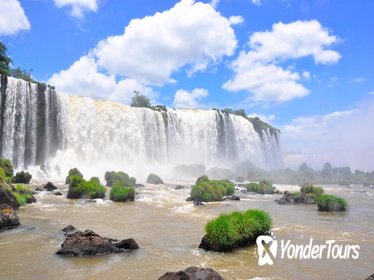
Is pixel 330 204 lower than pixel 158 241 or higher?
higher

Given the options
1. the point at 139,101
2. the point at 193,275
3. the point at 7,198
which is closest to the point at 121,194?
the point at 7,198

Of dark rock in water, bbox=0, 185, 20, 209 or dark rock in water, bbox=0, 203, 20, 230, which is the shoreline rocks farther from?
dark rock in water, bbox=0, 185, 20, 209

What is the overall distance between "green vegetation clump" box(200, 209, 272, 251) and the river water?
0.40 meters

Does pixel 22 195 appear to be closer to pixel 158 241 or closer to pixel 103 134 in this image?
pixel 158 241

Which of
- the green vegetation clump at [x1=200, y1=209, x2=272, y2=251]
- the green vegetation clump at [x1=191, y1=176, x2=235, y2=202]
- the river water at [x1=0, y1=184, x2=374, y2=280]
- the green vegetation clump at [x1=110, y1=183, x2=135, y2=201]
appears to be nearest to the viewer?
the river water at [x1=0, y1=184, x2=374, y2=280]

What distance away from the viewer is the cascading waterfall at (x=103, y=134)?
167 ft

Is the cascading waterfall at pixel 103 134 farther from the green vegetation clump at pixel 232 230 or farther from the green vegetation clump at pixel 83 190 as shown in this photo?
the green vegetation clump at pixel 232 230

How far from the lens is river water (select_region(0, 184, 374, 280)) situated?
10258mm

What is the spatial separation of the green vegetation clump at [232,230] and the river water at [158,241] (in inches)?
15.8

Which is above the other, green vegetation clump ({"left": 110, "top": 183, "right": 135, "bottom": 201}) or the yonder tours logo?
green vegetation clump ({"left": 110, "top": 183, "right": 135, "bottom": 201})

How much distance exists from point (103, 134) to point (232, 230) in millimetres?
53843

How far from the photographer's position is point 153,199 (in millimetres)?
31016

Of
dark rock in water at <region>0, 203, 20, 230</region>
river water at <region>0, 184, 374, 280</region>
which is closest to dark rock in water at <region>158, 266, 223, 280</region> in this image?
river water at <region>0, 184, 374, 280</region>

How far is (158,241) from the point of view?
47.9 ft
